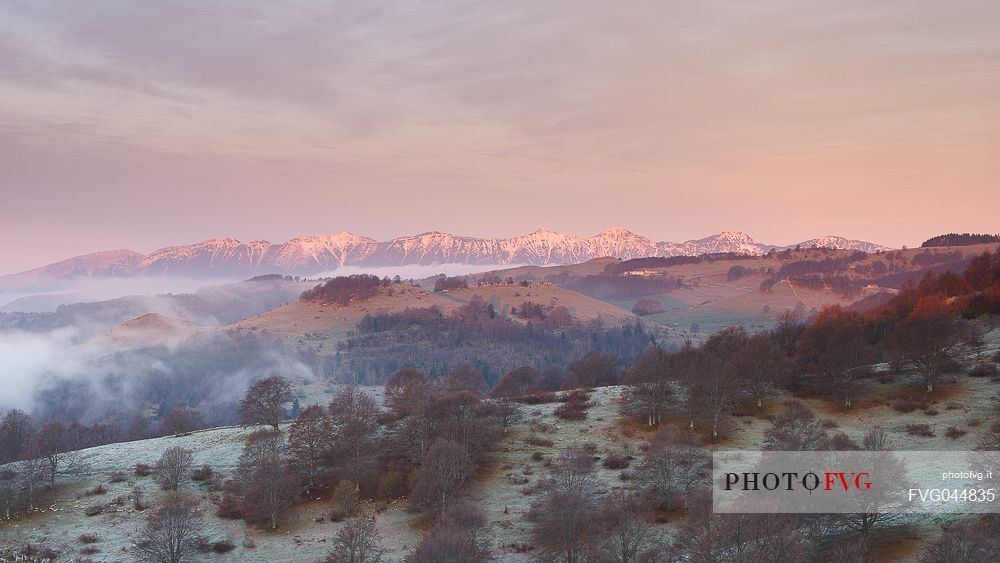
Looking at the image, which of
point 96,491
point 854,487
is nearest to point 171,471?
point 96,491

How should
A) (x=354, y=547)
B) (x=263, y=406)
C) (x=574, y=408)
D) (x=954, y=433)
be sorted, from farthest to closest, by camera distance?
(x=263, y=406), (x=574, y=408), (x=954, y=433), (x=354, y=547)

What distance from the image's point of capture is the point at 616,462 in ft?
255

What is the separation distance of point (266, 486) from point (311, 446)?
11604mm

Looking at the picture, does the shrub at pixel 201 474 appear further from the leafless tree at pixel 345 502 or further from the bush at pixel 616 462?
the bush at pixel 616 462

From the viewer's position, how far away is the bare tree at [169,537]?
2402 inches

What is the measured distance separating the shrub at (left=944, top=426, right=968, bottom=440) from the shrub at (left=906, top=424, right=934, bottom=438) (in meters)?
1.59

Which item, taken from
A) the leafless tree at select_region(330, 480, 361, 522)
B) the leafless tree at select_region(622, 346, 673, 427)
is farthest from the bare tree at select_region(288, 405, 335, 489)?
the leafless tree at select_region(622, 346, 673, 427)

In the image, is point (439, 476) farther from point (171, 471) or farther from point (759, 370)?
point (759, 370)

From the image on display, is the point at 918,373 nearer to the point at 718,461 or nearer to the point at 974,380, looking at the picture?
the point at 974,380

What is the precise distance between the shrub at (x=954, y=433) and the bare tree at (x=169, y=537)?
83469mm

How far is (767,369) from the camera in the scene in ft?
316

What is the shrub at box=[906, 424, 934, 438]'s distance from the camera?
2908 inches

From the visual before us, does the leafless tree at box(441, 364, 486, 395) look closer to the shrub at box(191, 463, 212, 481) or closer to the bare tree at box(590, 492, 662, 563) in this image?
the shrub at box(191, 463, 212, 481)

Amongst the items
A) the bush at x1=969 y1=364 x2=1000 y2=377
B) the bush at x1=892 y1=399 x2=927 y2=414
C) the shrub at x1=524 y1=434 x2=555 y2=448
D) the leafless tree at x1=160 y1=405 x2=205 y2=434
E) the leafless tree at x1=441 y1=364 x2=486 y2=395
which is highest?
the bush at x1=969 y1=364 x2=1000 y2=377
